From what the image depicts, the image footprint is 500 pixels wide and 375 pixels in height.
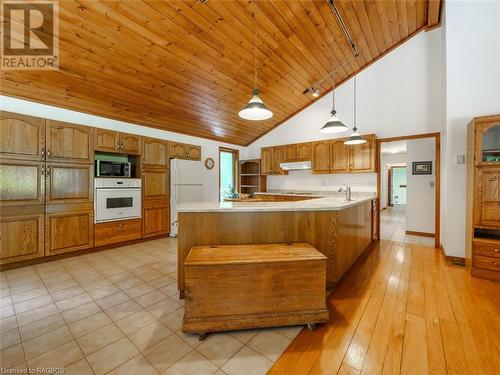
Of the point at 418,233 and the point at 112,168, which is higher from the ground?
the point at 112,168

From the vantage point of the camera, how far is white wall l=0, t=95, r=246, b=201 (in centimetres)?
309

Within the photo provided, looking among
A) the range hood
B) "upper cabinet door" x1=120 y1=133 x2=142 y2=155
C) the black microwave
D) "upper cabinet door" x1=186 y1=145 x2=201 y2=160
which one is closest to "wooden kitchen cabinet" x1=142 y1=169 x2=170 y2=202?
the black microwave

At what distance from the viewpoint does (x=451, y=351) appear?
1.47m

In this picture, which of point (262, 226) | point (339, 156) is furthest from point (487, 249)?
point (262, 226)

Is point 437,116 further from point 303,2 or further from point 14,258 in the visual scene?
point 14,258

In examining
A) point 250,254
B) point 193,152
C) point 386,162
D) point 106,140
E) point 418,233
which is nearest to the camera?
point 250,254

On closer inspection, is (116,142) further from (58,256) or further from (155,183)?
(58,256)

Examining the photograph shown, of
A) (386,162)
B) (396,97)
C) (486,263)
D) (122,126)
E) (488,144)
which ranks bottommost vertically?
(486,263)

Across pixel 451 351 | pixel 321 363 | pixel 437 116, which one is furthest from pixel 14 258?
pixel 437 116

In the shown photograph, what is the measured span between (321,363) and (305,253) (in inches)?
28.2

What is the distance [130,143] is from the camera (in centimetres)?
415

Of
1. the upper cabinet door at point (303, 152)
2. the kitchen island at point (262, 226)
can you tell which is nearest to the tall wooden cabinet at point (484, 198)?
the kitchen island at point (262, 226)

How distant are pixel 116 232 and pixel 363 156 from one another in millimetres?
4987

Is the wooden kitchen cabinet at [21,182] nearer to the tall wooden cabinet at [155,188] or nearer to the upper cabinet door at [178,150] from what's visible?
the tall wooden cabinet at [155,188]
